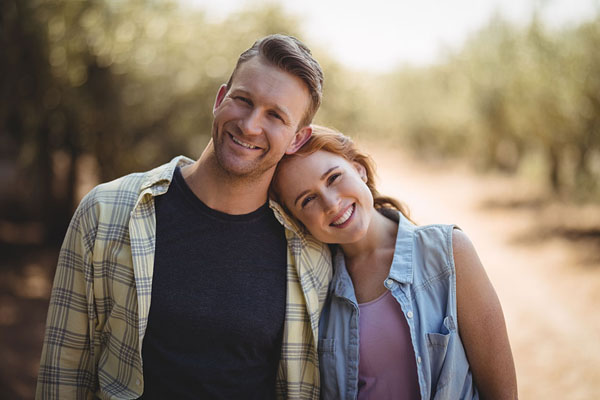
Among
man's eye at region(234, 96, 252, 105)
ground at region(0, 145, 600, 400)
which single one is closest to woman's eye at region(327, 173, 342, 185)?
man's eye at region(234, 96, 252, 105)

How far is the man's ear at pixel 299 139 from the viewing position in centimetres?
254

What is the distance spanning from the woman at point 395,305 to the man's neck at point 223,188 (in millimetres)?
144

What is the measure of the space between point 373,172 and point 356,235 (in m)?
0.56

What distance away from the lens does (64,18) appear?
7102 millimetres

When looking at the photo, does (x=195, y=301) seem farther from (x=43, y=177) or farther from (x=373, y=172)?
(x=43, y=177)

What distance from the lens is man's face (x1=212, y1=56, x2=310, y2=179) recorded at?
241 centimetres

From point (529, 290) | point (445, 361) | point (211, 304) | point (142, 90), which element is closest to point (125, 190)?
point (211, 304)

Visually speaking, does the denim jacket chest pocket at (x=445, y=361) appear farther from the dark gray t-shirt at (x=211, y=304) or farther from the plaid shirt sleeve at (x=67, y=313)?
the plaid shirt sleeve at (x=67, y=313)

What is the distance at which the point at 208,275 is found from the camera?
239cm

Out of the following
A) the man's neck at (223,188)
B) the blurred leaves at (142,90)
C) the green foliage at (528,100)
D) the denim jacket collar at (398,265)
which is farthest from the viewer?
the green foliage at (528,100)

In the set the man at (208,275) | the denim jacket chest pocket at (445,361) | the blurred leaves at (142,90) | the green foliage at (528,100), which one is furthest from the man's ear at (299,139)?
the green foliage at (528,100)

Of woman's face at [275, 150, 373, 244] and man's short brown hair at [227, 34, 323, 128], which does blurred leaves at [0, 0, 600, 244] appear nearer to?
man's short brown hair at [227, 34, 323, 128]

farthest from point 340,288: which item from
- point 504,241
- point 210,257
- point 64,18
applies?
point 504,241

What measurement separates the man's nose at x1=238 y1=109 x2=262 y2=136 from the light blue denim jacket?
2.86 ft
